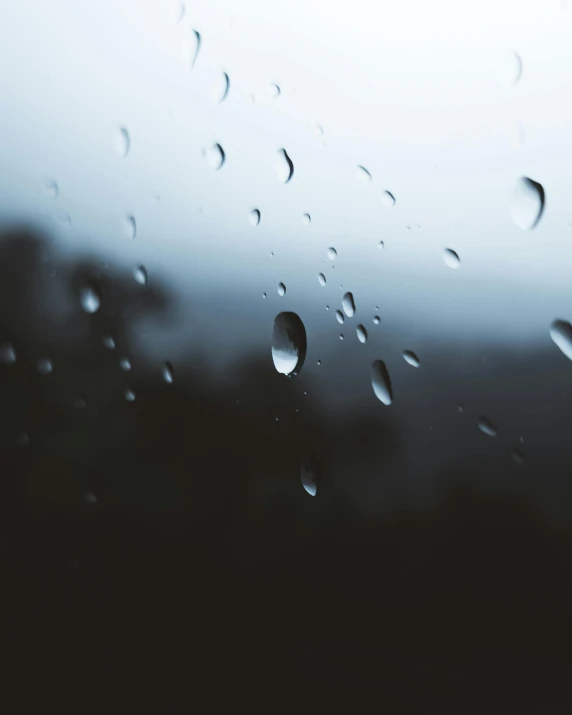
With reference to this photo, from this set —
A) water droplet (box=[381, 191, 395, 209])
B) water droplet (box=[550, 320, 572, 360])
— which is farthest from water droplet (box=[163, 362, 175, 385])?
water droplet (box=[550, 320, 572, 360])

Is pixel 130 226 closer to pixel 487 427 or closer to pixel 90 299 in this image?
pixel 90 299

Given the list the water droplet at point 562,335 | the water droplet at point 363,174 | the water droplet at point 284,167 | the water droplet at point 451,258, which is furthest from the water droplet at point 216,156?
the water droplet at point 562,335

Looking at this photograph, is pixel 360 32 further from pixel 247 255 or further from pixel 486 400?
pixel 486 400

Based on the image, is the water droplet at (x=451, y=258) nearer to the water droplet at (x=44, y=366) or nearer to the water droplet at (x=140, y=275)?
the water droplet at (x=140, y=275)

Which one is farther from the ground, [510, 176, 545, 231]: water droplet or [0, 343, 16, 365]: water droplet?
[510, 176, 545, 231]: water droplet

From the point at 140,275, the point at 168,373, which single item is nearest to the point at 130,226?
the point at 140,275

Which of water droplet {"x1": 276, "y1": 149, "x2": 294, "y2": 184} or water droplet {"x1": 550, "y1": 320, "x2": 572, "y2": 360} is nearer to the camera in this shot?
water droplet {"x1": 550, "y1": 320, "x2": 572, "y2": 360}

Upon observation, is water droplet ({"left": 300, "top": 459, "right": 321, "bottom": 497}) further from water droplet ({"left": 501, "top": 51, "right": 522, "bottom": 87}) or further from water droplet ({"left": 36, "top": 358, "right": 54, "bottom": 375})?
water droplet ({"left": 501, "top": 51, "right": 522, "bottom": 87})
